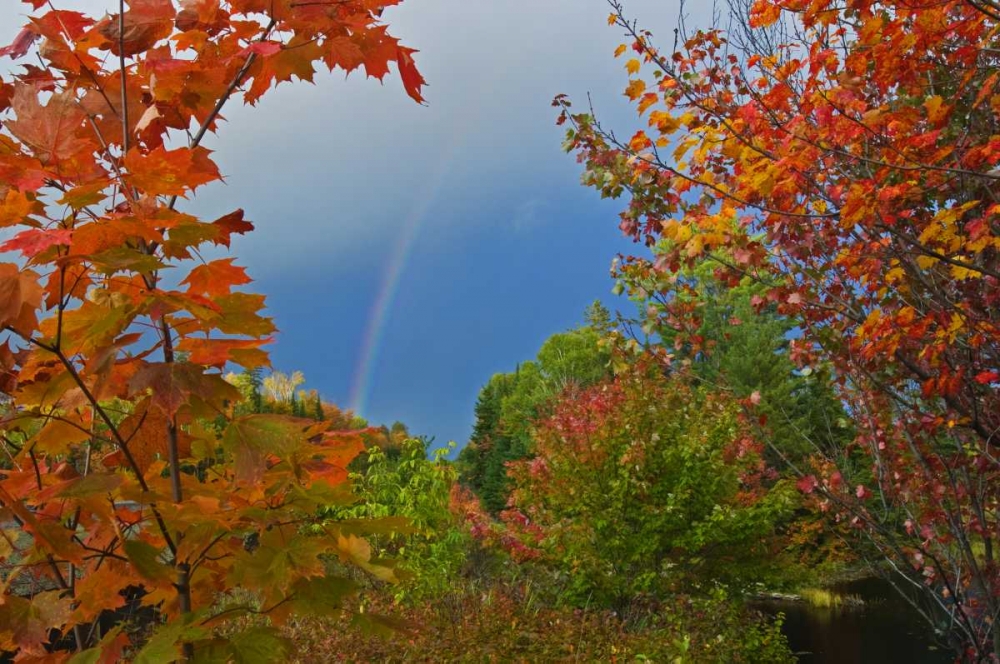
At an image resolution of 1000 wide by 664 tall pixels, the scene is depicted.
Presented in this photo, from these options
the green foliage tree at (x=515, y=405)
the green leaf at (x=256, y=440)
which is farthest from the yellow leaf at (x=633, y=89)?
the green foliage tree at (x=515, y=405)

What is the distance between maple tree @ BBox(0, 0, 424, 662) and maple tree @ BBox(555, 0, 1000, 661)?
102 inches

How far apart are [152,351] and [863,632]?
54.4ft

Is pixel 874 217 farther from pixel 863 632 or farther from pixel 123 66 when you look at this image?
pixel 863 632

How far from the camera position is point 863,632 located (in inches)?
575

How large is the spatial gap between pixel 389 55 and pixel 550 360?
36.3 meters

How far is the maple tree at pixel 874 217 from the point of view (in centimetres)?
369

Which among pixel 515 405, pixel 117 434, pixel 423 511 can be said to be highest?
pixel 515 405

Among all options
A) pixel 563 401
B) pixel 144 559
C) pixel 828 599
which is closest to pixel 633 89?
pixel 144 559

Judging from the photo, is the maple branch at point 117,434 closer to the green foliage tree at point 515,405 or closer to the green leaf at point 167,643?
the green leaf at point 167,643

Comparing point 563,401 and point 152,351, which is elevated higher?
point 563,401

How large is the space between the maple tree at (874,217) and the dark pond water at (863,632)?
6.66 m

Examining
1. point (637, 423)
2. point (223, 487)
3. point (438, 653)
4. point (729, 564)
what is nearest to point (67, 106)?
point (223, 487)

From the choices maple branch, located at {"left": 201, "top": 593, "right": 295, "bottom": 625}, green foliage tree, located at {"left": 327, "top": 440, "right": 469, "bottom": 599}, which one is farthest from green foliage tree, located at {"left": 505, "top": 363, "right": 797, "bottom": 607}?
maple branch, located at {"left": 201, "top": 593, "right": 295, "bottom": 625}

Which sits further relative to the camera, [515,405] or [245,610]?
[515,405]
